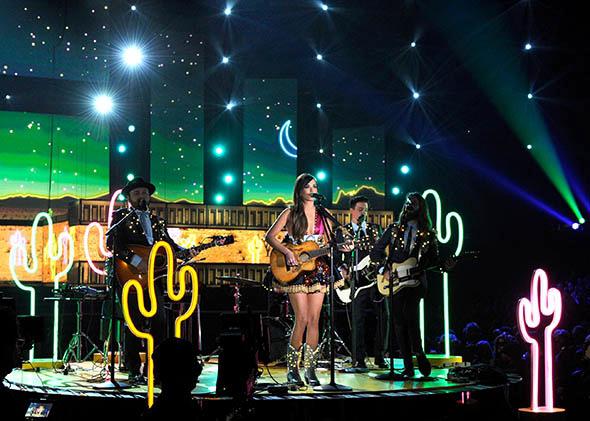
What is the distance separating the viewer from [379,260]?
29.5 feet

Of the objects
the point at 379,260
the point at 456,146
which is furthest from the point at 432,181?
the point at 379,260

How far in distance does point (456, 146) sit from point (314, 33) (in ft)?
12.5

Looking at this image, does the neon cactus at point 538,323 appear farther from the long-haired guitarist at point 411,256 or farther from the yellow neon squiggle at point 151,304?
the yellow neon squiggle at point 151,304

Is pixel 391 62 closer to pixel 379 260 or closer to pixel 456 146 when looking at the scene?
pixel 456 146

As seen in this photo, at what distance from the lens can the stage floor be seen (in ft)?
24.8

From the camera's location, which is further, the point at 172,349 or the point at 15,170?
the point at 15,170

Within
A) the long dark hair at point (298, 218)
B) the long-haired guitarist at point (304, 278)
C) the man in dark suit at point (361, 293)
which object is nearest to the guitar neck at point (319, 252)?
the long-haired guitarist at point (304, 278)

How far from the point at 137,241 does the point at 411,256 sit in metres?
2.97

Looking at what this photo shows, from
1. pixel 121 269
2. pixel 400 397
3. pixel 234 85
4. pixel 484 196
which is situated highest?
pixel 234 85

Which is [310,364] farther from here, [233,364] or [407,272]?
[233,364]

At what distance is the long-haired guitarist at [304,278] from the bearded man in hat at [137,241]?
4.25ft

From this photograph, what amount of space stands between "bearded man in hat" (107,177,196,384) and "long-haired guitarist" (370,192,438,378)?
7.73 feet

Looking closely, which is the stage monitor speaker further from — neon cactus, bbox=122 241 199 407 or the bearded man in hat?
the bearded man in hat

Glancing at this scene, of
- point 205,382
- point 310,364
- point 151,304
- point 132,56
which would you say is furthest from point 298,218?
point 132,56
